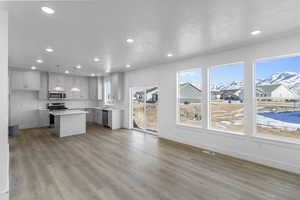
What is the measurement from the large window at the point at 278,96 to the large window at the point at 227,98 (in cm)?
39

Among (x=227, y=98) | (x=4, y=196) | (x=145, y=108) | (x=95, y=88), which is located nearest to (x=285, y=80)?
(x=227, y=98)

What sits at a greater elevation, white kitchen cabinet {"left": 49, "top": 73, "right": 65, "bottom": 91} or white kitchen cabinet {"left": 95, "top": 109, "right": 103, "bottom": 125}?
white kitchen cabinet {"left": 49, "top": 73, "right": 65, "bottom": 91}

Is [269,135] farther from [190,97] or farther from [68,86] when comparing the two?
[68,86]

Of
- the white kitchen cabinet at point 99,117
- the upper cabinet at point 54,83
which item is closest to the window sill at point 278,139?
the upper cabinet at point 54,83

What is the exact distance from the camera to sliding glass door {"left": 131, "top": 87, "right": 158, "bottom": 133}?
598cm

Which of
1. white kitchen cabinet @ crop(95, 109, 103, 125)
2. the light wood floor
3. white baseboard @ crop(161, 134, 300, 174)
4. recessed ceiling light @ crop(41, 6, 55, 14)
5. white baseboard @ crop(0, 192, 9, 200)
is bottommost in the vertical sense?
the light wood floor

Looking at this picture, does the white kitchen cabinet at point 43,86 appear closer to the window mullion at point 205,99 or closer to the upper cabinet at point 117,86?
the upper cabinet at point 117,86

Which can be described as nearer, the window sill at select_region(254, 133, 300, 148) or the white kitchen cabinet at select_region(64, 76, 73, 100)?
the window sill at select_region(254, 133, 300, 148)

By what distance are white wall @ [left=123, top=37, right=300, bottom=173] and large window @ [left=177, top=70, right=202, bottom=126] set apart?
0.22 meters

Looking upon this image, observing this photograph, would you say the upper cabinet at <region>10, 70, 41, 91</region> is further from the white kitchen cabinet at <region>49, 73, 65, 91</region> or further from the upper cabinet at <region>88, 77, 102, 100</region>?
the upper cabinet at <region>88, 77, 102, 100</region>

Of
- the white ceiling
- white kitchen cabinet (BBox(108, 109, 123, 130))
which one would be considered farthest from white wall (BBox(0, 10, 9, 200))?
white kitchen cabinet (BBox(108, 109, 123, 130))

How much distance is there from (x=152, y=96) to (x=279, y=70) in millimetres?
4084

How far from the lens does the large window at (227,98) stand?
3.66 m

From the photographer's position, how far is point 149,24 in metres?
2.43
